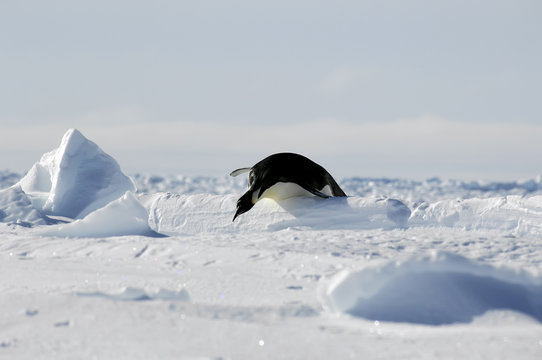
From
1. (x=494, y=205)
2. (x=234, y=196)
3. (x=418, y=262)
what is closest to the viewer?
(x=418, y=262)

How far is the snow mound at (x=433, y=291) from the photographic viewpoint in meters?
2.81

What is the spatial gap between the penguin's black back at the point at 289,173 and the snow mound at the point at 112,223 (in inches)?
48.0

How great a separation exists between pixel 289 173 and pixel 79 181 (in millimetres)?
2866

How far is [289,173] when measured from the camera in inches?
244

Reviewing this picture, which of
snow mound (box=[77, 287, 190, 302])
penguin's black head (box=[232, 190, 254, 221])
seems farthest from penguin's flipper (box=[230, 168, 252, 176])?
snow mound (box=[77, 287, 190, 302])

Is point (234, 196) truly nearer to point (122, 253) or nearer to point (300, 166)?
point (300, 166)

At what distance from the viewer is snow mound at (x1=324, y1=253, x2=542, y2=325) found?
2809 millimetres

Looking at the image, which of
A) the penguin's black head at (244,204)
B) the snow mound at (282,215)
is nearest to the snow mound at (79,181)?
the snow mound at (282,215)

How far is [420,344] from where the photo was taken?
2.45m

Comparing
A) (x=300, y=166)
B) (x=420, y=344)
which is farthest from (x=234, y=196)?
(x=420, y=344)

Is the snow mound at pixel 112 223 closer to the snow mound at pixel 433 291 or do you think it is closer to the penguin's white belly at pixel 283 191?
the penguin's white belly at pixel 283 191

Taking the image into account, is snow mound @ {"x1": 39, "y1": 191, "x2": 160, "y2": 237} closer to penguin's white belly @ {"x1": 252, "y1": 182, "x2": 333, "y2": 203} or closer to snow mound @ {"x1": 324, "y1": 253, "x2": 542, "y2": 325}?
penguin's white belly @ {"x1": 252, "y1": 182, "x2": 333, "y2": 203}

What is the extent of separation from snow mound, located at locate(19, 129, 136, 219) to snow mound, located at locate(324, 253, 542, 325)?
4.98 meters

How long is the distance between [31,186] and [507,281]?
6.83 metres
